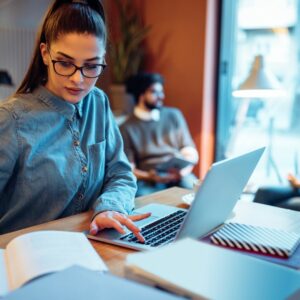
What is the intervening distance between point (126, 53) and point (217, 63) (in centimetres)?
79

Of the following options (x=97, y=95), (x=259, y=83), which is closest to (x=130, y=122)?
(x=259, y=83)

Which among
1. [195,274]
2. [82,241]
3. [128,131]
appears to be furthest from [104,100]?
[128,131]

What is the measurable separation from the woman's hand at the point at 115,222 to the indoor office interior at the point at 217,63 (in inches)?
97.4

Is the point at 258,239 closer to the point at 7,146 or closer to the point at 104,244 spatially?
the point at 104,244

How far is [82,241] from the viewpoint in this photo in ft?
2.95

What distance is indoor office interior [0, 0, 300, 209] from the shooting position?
358cm

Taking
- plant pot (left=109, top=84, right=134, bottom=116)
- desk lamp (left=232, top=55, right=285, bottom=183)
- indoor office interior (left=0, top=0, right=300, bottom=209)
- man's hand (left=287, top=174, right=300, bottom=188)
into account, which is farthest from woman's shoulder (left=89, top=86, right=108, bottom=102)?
plant pot (left=109, top=84, right=134, bottom=116)

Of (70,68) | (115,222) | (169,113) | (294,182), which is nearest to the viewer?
(115,222)

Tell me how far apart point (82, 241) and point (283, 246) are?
0.43 m

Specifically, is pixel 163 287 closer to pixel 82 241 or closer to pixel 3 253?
pixel 82 241

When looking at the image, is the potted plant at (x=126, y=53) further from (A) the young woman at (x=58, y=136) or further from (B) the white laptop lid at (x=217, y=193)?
(B) the white laptop lid at (x=217, y=193)

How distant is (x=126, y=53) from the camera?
3.93 meters

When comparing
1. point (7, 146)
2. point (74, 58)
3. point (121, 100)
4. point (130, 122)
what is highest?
point (74, 58)

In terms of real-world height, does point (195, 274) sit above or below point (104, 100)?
below
